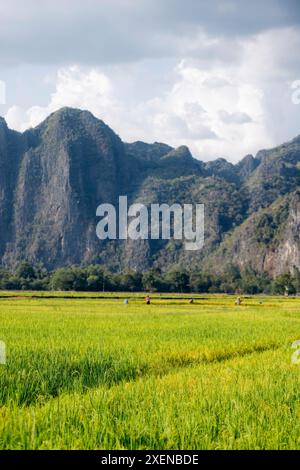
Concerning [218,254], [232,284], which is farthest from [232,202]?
[232,284]

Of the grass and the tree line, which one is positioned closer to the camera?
the grass

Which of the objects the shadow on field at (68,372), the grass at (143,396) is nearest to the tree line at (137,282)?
the grass at (143,396)

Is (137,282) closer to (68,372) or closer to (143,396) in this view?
(68,372)

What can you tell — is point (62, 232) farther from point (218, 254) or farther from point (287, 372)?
point (287, 372)

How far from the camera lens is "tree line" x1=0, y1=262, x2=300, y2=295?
266ft

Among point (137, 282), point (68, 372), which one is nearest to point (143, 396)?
point (68, 372)

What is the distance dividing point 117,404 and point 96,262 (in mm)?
186591

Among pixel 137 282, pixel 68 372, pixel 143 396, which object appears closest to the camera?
pixel 143 396

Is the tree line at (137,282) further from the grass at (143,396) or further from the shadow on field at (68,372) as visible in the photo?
the shadow on field at (68,372)

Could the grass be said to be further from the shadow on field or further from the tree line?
the tree line

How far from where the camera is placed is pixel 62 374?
814cm

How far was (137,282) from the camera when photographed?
282 ft

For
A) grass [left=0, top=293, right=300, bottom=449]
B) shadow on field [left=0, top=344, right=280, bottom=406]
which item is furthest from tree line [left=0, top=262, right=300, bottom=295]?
shadow on field [left=0, top=344, right=280, bottom=406]

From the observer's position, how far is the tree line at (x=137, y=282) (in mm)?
81062
